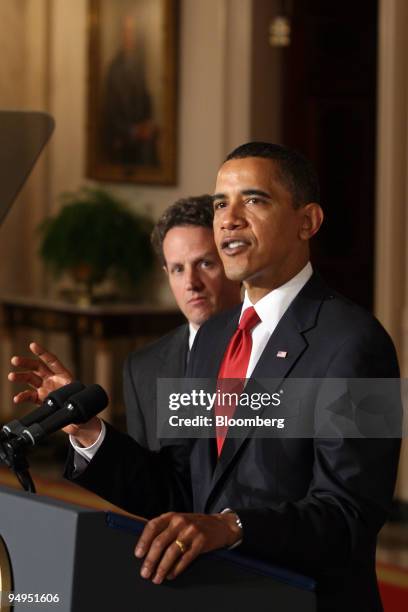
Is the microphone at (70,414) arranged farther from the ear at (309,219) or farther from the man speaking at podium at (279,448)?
the ear at (309,219)

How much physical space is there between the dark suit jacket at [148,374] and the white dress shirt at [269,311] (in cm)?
58

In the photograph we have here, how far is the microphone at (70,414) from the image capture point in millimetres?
2072

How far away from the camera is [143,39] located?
28.5 feet

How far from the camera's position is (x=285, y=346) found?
2.38m

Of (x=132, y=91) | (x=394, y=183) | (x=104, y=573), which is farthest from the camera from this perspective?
(x=132, y=91)

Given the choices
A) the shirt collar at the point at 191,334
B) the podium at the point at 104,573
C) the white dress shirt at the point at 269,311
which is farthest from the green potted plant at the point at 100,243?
the podium at the point at 104,573

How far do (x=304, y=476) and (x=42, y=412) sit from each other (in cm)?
51

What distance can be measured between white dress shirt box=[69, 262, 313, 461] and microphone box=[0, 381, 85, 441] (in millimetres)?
330

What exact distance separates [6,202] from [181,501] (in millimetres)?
792

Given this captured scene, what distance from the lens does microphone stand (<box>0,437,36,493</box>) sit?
2088 millimetres

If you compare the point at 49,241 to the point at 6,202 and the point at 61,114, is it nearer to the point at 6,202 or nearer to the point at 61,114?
the point at 61,114

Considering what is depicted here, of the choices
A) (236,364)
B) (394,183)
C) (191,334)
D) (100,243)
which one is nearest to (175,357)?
(191,334)

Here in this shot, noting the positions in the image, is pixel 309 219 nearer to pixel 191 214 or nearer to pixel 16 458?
pixel 16 458

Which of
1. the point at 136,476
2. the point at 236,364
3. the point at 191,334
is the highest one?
the point at 236,364
